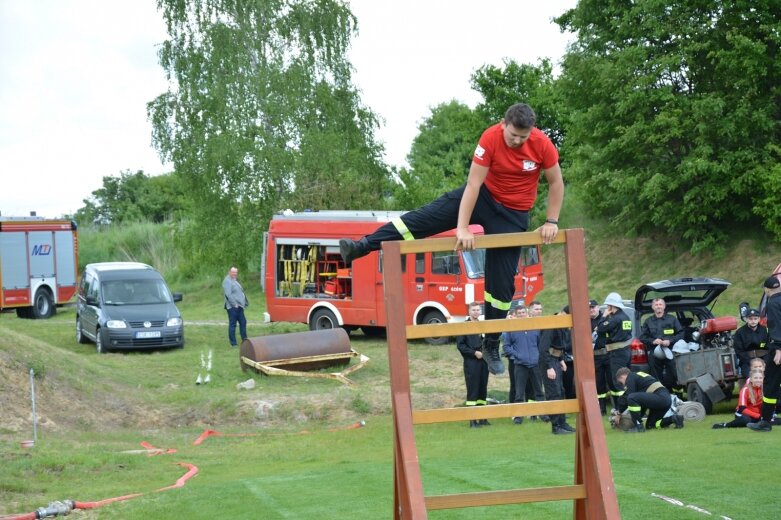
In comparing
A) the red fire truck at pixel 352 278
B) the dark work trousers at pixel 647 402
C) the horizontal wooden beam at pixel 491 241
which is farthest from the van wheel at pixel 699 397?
the horizontal wooden beam at pixel 491 241

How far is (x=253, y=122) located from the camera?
4122cm

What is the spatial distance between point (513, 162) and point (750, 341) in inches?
415

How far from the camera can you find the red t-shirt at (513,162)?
596 centimetres

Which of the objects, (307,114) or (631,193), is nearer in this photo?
(631,193)

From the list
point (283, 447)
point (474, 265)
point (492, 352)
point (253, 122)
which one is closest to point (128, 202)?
point (253, 122)

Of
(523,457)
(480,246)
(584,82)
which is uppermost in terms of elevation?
(584,82)

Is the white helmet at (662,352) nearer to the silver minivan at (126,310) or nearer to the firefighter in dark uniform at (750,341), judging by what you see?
the firefighter in dark uniform at (750,341)

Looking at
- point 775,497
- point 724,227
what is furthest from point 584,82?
point 775,497

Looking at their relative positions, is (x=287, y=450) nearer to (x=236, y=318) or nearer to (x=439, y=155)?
(x=236, y=318)

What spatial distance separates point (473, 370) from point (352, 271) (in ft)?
37.1

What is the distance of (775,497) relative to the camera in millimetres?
8891

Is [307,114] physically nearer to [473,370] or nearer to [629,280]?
[629,280]

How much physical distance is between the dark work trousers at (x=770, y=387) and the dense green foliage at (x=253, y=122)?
2885 centimetres

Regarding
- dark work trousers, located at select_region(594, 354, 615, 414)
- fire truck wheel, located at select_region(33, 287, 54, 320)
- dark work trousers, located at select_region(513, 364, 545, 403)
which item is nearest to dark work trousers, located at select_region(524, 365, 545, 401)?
dark work trousers, located at select_region(513, 364, 545, 403)
